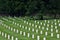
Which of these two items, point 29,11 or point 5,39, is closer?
point 5,39

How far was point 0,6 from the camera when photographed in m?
47.7

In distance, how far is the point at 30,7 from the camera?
46.8m

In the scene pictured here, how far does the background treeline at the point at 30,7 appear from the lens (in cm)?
4669

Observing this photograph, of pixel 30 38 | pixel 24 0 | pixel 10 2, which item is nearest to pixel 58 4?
pixel 24 0

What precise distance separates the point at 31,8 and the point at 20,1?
10.6 feet

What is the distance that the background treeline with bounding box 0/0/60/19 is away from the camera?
46.7 meters

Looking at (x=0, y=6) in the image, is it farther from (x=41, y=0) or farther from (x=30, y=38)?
(x=30, y=38)

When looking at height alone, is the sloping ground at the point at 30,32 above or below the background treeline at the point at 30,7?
above

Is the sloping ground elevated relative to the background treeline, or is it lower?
elevated

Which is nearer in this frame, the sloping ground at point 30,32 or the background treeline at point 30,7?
the sloping ground at point 30,32

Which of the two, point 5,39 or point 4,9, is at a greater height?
point 5,39

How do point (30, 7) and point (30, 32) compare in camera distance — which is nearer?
point (30, 32)

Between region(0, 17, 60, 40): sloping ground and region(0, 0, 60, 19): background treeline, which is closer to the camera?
region(0, 17, 60, 40): sloping ground

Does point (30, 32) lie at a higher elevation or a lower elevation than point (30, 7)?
higher
